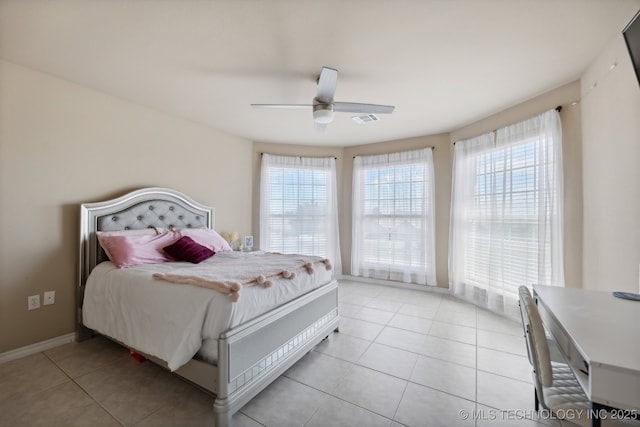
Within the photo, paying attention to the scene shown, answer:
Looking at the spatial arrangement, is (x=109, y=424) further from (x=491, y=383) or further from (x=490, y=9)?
(x=490, y=9)

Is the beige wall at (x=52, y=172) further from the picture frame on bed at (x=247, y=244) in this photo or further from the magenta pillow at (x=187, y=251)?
the picture frame on bed at (x=247, y=244)

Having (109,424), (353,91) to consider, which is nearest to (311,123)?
(353,91)

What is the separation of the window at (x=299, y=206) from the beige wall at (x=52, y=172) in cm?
174

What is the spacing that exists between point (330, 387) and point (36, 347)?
2.59 m

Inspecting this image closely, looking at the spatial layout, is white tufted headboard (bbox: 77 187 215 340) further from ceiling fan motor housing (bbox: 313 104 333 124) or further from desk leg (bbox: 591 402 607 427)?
desk leg (bbox: 591 402 607 427)

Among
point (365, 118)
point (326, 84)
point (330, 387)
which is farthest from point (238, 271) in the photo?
point (365, 118)

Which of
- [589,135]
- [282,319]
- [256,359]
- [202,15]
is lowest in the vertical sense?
[256,359]

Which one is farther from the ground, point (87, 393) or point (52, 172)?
point (52, 172)

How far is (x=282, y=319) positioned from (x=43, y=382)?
177 cm

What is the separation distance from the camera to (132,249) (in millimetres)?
2332

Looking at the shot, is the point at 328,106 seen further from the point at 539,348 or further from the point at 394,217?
the point at 394,217

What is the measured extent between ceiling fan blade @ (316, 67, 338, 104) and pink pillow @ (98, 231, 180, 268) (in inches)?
84.7

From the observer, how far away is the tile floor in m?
1.53

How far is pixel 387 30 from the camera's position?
173cm
